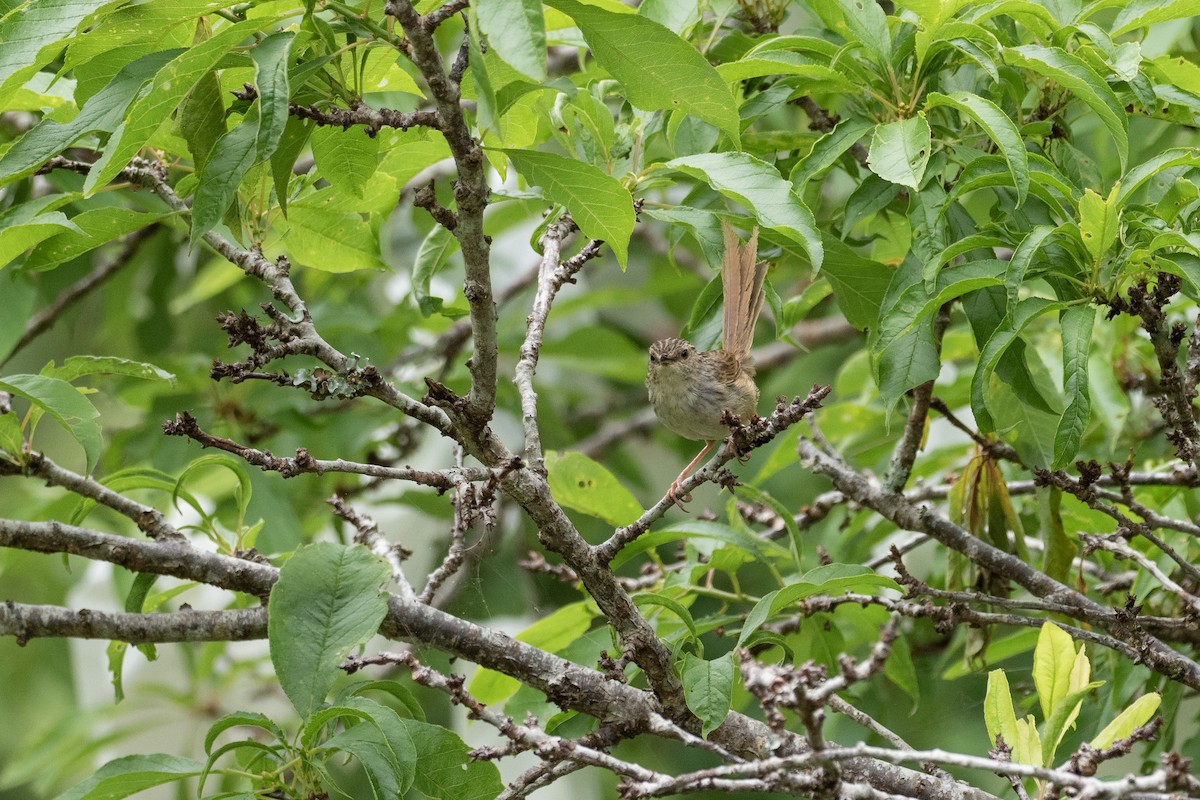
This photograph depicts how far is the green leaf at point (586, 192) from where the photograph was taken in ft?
6.73

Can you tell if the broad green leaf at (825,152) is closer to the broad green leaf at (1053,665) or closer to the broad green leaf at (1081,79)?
the broad green leaf at (1081,79)

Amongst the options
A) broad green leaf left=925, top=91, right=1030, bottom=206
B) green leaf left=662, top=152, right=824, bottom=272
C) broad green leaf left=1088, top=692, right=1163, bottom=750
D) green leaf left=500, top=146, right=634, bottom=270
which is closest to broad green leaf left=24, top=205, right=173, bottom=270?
green leaf left=500, top=146, right=634, bottom=270

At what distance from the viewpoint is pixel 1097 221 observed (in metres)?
2.23

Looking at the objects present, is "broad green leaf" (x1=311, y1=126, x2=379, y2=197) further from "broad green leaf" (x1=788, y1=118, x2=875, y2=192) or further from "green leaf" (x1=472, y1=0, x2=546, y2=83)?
"broad green leaf" (x1=788, y1=118, x2=875, y2=192)

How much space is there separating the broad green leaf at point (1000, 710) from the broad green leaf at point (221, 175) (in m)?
1.70

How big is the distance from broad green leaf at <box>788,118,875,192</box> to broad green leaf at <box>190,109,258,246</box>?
1.11 m

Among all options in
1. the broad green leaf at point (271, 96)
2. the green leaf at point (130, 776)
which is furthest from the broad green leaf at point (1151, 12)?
the green leaf at point (130, 776)

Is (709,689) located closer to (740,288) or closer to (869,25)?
(740,288)

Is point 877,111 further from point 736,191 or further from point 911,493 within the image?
point 911,493

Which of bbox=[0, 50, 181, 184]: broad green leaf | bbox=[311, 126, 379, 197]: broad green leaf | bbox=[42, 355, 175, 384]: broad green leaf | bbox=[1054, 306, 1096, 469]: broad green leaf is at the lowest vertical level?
bbox=[42, 355, 175, 384]: broad green leaf

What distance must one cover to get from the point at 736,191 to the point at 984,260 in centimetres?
58

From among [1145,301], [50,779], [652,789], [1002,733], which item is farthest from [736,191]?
[50,779]

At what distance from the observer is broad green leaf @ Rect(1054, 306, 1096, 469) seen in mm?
2213

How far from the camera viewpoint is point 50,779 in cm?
496
